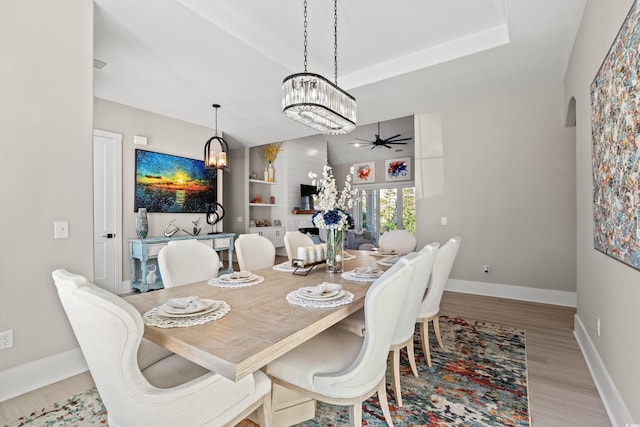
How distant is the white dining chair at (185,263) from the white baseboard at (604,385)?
2526mm

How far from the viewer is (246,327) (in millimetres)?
1193

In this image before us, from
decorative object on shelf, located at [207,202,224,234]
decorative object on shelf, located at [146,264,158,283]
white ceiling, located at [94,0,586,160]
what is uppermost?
white ceiling, located at [94,0,586,160]

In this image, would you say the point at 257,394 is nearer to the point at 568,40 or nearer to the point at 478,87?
the point at 568,40

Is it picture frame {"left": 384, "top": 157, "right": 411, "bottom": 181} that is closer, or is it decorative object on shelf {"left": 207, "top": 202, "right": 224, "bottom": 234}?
decorative object on shelf {"left": 207, "top": 202, "right": 224, "bottom": 234}

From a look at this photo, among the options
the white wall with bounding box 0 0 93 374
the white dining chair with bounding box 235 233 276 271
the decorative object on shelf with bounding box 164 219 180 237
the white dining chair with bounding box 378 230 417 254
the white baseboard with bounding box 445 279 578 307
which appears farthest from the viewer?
the decorative object on shelf with bounding box 164 219 180 237

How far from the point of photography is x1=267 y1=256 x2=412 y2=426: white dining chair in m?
1.21

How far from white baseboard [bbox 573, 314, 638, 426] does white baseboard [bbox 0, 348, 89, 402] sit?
3.35 m

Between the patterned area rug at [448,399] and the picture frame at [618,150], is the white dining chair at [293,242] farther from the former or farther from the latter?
the picture frame at [618,150]

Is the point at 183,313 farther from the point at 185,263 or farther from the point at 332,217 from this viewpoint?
the point at 332,217

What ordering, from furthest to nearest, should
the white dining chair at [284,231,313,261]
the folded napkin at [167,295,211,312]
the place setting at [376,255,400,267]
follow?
the white dining chair at [284,231,313,261] → the place setting at [376,255,400,267] → the folded napkin at [167,295,211,312]

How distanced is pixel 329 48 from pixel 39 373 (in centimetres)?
370

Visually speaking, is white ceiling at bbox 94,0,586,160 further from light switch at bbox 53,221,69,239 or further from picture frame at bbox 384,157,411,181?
picture frame at bbox 384,157,411,181

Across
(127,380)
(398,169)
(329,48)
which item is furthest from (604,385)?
(398,169)

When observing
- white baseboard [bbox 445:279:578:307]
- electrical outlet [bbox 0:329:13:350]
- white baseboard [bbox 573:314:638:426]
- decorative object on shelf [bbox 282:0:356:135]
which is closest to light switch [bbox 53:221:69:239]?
electrical outlet [bbox 0:329:13:350]
